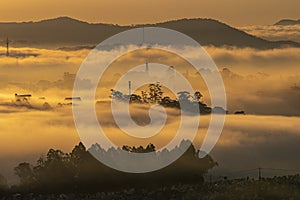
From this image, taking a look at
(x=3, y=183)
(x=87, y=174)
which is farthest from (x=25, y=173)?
(x=87, y=174)

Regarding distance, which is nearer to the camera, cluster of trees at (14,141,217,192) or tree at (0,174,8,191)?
cluster of trees at (14,141,217,192)

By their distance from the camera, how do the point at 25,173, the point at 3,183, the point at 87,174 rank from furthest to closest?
the point at 25,173 < the point at 3,183 < the point at 87,174

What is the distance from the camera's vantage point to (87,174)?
147625mm

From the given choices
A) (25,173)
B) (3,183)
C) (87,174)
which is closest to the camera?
(87,174)

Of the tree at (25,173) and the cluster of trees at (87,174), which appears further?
the tree at (25,173)

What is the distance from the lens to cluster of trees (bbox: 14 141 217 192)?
463 ft

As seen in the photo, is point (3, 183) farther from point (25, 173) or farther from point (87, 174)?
point (87, 174)

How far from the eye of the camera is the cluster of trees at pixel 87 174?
141 meters

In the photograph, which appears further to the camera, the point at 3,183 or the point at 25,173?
the point at 25,173

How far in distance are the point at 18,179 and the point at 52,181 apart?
11402mm

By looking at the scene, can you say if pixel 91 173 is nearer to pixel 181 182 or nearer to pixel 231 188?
pixel 181 182

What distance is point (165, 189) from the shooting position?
130 meters

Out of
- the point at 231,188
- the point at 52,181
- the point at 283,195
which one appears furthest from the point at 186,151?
the point at 283,195

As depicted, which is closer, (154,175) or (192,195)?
(192,195)
